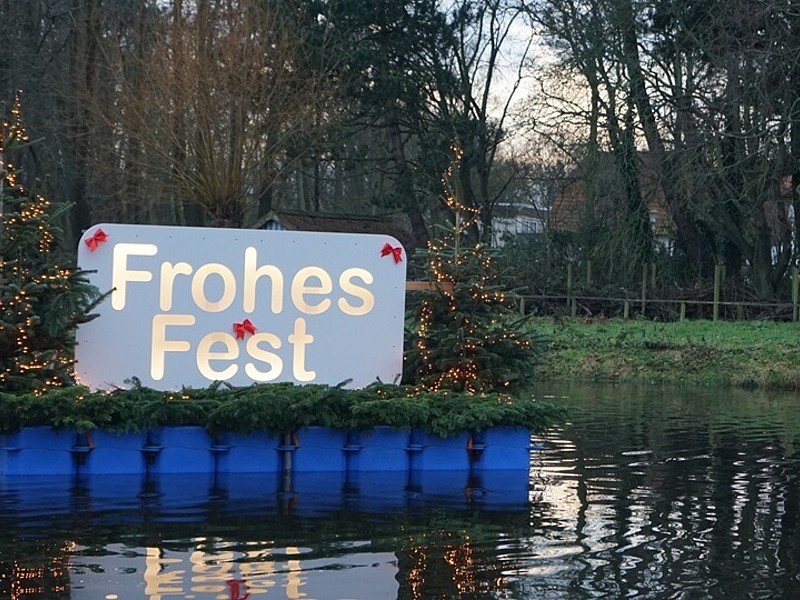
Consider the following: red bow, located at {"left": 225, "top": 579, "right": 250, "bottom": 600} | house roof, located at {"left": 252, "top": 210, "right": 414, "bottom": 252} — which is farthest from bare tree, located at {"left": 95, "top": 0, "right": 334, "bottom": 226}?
red bow, located at {"left": 225, "top": 579, "right": 250, "bottom": 600}

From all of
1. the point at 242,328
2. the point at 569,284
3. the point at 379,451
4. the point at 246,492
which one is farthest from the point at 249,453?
the point at 569,284

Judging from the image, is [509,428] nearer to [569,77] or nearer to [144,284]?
[144,284]

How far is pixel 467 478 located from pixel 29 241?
5176mm

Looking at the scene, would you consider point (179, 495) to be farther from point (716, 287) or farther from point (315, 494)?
point (716, 287)

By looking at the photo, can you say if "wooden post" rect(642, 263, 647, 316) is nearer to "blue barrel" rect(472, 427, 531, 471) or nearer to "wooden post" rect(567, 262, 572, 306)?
"wooden post" rect(567, 262, 572, 306)

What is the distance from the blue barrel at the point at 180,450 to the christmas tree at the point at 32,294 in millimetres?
1176

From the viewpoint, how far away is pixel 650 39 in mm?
39000

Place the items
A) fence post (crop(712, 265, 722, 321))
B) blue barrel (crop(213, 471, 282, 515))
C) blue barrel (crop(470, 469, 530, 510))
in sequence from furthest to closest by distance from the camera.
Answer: fence post (crop(712, 265, 722, 321)) → blue barrel (crop(470, 469, 530, 510)) → blue barrel (crop(213, 471, 282, 515))

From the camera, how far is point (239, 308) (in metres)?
14.5

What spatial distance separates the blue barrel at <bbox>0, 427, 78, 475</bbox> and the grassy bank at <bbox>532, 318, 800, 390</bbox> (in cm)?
1621


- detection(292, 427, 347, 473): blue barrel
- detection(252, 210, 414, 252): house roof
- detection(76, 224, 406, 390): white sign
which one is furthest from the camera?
detection(252, 210, 414, 252): house roof

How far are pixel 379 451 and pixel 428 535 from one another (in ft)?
11.2

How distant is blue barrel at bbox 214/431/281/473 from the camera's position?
1358 centimetres

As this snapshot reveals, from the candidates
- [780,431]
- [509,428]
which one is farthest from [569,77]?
[509,428]
